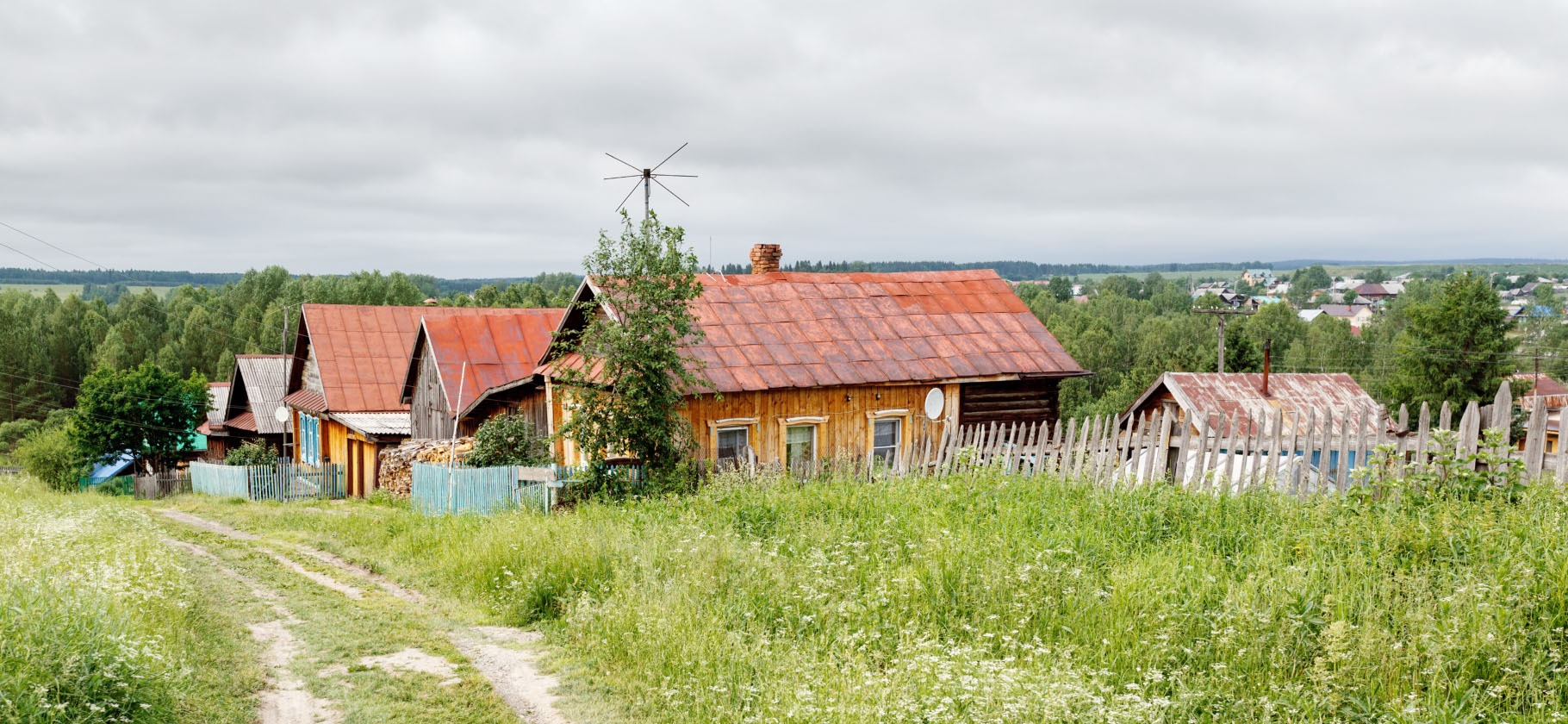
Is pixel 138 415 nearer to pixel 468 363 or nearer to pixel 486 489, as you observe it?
pixel 468 363

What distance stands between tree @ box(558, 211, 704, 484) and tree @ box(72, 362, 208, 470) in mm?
32463

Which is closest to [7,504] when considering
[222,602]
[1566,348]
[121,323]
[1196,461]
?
[222,602]

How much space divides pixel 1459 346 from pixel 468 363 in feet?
155

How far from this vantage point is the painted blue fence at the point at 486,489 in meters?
14.5

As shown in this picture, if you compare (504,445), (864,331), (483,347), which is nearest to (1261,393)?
(864,331)

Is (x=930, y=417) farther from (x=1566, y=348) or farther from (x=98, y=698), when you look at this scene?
(x=1566, y=348)

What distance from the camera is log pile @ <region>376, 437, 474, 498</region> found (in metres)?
21.7

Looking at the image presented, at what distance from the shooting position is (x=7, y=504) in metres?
16.2

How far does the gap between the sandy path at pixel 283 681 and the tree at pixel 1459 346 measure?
52.2 meters

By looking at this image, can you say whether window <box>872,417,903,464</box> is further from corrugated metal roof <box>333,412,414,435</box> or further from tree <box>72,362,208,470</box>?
tree <box>72,362,208,470</box>

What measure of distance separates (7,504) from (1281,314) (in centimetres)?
10522

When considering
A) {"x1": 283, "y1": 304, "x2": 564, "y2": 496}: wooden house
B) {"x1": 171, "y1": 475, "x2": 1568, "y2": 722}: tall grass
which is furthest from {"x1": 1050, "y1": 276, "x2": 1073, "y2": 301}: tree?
{"x1": 171, "y1": 475, "x2": 1568, "y2": 722}: tall grass

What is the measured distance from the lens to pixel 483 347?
25172 mm

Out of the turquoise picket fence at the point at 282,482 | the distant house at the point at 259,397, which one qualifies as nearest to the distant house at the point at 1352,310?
the distant house at the point at 259,397
